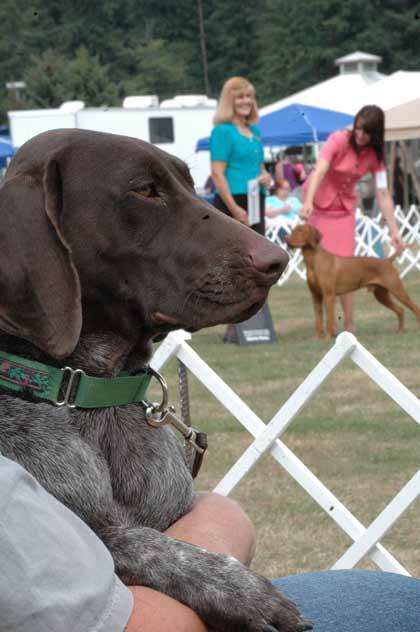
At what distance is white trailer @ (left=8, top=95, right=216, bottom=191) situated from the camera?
32281 mm

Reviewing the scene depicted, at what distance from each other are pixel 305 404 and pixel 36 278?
2.64 meters

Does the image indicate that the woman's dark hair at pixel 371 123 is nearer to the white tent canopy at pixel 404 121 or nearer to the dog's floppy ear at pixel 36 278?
the dog's floppy ear at pixel 36 278

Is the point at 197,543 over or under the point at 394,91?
over

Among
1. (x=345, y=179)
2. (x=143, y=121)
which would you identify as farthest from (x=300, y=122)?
(x=345, y=179)

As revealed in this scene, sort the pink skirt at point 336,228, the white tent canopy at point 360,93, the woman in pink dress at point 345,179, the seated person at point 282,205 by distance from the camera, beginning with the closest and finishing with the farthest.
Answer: the woman in pink dress at point 345,179, the pink skirt at point 336,228, the seated person at point 282,205, the white tent canopy at point 360,93

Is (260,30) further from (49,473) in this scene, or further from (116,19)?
(49,473)

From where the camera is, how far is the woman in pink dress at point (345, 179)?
10.7m

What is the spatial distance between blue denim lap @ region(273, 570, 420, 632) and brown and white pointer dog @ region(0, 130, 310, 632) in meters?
0.23

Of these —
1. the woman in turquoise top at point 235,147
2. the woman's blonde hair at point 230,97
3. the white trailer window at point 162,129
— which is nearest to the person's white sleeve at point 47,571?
the woman in turquoise top at point 235,147

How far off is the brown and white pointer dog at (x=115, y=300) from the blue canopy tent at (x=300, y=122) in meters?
19.7

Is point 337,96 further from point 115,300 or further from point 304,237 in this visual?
point 115,300

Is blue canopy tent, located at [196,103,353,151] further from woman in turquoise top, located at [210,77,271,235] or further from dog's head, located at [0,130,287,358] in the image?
dog's head, located at [0,130,287,358]

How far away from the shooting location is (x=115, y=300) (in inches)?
89.0

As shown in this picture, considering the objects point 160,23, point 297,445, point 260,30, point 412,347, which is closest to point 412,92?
point 412,347
